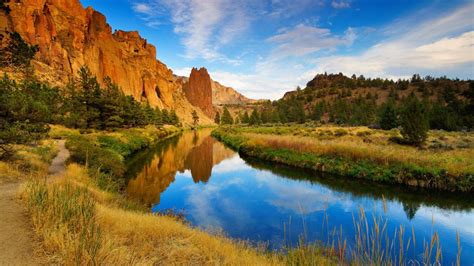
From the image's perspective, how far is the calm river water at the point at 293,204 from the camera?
9.90 meters

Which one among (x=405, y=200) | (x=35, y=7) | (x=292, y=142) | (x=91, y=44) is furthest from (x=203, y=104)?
(x=405, y=200)

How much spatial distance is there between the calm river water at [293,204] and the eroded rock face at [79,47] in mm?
57680

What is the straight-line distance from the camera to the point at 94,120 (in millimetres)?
35312

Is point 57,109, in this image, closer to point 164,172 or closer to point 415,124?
point 164,172

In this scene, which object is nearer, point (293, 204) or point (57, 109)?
point (293, 204)

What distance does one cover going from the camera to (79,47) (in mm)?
83125

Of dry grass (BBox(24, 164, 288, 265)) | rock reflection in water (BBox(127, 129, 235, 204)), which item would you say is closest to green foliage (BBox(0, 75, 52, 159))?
dry grass (BBox(24, 164, 288, 265))

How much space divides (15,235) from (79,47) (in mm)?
96351

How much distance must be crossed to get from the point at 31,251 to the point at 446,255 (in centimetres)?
1117

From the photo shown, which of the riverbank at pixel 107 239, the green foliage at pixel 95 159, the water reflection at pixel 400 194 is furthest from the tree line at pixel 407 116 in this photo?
the green foliage at pixel 95 159

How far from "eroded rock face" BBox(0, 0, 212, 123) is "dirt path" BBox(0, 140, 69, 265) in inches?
2484

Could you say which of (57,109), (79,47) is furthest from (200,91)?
(57,109)

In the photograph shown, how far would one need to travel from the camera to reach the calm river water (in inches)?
390

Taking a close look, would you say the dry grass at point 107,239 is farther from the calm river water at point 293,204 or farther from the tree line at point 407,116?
the tree line at point 407,116
